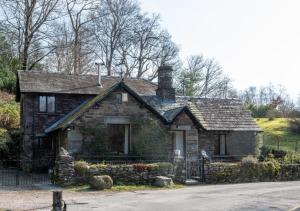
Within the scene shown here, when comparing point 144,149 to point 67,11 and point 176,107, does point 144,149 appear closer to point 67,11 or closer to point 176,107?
point 176,107

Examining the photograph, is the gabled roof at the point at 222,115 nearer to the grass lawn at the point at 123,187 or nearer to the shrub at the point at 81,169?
the grass lawn at the point at 123,187

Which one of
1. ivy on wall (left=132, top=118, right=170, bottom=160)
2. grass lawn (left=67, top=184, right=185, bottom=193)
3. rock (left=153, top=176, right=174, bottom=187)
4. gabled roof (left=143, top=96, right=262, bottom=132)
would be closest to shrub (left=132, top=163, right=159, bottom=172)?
rock (left=153, top=176, right=174, bottom=187)

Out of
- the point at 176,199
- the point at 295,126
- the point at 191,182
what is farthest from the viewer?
A: the point at 295,126

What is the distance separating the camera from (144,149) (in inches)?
1153

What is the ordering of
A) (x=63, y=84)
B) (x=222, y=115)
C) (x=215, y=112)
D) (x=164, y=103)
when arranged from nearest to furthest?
(x=164, y=103) < (x=63, y=84) < (x=222, y=115) < (x=215, y=112)

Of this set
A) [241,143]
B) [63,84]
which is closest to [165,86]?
[241,143]

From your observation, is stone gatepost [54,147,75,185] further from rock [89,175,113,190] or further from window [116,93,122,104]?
window [116,93,122,104]

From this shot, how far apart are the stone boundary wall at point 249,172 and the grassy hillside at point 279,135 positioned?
1838 centimetres

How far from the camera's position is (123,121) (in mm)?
29594

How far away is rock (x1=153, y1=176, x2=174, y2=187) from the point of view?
24750 millimetres

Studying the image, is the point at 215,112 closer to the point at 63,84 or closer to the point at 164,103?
the point at 164,103

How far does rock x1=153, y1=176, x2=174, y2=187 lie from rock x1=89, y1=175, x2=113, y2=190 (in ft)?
8.69

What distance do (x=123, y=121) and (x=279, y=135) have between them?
2980 centimetres

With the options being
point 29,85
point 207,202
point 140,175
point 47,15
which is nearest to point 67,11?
point 47,15
